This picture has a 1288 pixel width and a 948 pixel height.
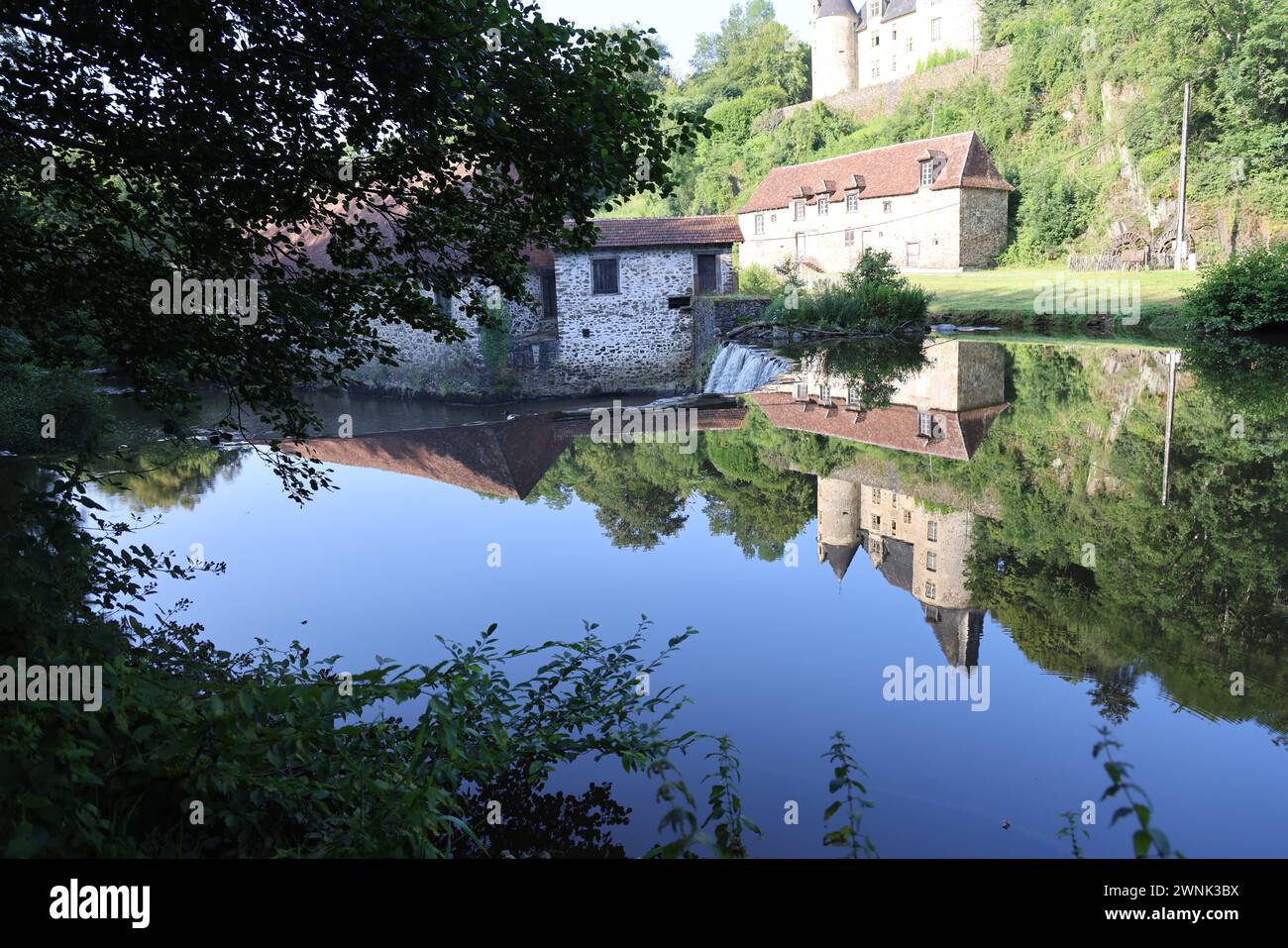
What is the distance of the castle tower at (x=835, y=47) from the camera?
70.9 meters

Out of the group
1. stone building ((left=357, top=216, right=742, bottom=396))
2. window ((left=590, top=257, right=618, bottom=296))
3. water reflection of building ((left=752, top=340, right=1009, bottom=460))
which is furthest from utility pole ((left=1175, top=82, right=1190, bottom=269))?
window ((left=590, top=257, right=618, bottom=296))

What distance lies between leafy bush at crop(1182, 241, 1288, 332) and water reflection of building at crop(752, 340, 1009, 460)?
7.31 metres

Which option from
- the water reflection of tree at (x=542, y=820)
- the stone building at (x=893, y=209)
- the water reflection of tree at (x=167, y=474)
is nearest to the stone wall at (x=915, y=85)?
the stone building at (x=893, y=209)

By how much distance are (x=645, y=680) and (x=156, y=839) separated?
3.05 m

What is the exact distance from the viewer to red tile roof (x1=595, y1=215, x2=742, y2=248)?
26828mm

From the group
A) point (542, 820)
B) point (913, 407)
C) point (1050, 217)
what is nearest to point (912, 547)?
point (542, 820)

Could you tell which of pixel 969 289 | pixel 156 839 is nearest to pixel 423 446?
pixel 156 839

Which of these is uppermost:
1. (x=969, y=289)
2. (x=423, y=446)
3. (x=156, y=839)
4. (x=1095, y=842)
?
(x=969, y=289)

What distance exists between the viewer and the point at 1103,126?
1618 inches

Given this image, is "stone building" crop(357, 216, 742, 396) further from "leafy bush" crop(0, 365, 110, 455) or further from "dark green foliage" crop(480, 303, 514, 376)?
"leafy bush" crop(0, 365, 110, 455)

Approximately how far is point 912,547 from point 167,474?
13.3 m

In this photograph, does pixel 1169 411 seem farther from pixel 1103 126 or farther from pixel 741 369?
pixel 1103 126

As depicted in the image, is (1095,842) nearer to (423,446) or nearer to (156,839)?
(156,839)

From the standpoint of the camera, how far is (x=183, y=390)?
6.64 m
